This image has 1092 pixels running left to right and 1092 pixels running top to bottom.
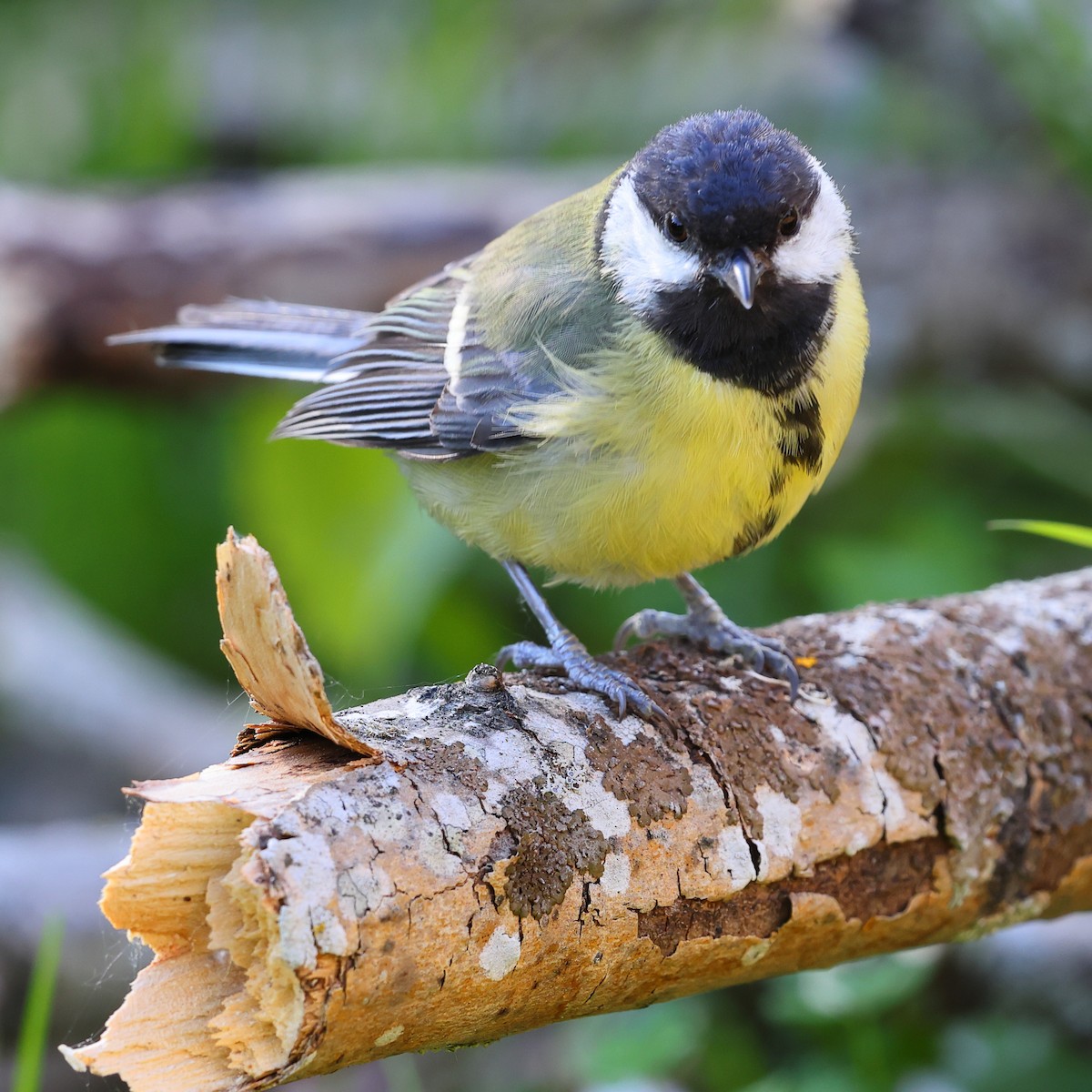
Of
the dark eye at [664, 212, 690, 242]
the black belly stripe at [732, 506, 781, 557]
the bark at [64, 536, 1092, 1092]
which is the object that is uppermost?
the dark eye at [664, 212, 690, 242]

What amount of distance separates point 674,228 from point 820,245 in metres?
0.23

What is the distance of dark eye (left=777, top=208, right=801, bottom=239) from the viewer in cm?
190

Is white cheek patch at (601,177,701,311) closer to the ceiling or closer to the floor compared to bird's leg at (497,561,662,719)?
closer to the ceiling

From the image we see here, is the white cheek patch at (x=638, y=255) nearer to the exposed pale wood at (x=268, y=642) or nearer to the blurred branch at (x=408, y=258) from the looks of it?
the exposed pale wood at (x=268, y=642)

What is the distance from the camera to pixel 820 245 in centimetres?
199

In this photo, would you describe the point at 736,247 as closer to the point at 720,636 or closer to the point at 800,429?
the point at 800,429

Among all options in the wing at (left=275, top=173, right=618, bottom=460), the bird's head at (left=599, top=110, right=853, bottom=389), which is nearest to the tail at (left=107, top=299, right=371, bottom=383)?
the wing at (left=275, top=173, right=618, bottom=460)

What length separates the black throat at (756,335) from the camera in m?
1.93

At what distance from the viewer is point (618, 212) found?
212 centimetres

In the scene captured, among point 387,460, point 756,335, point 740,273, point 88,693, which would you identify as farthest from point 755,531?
point 88,693

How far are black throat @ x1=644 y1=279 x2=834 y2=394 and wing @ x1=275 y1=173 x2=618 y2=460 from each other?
0.17m

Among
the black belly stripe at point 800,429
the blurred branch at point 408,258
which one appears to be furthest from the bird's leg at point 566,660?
the blurred branch at point 408,258

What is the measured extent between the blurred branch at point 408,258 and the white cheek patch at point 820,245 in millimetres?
1566

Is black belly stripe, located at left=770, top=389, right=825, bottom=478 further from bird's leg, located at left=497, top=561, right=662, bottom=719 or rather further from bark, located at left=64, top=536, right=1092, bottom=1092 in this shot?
bird's leg, located at left=497, top=561, right=662, bottom=719
